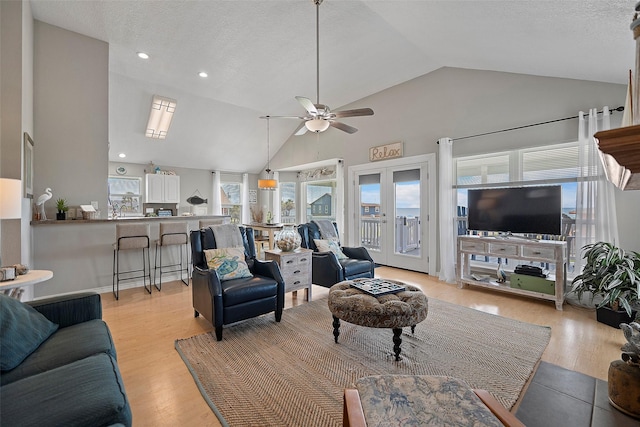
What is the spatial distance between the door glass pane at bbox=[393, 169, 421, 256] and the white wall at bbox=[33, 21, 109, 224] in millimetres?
5024

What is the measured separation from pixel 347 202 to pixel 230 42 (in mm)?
3820

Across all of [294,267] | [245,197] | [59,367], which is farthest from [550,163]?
[245,197]

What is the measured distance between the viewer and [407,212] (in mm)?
5469

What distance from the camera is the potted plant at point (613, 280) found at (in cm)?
272

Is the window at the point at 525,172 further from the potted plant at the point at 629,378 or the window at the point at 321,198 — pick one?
the window at the point at 321,198

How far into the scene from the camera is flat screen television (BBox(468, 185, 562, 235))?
11.7ft

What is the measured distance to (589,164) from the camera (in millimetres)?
3350

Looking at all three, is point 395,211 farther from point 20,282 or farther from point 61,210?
point 61,210

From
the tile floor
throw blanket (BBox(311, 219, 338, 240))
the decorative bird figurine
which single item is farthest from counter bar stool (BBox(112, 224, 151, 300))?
the tile floor

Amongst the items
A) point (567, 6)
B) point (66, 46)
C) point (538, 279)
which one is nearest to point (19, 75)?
point (66, 46)

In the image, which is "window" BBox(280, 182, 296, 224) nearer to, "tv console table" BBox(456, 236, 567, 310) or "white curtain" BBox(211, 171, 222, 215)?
"white curtain" BBox(211, 171, 222, 215)

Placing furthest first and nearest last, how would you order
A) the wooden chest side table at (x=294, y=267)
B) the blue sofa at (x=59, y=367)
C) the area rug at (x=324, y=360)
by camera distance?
1. the wooden chest side table at (x=294, y=267)
2. the area rug at (x=324, y=360)
3. the blue sofa at (x=59, y=367)

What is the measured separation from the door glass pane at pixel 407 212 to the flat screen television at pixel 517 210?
111 centimetres

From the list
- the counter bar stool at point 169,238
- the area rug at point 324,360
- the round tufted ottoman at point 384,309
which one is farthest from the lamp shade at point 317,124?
the counter bar stool at point 169,238
